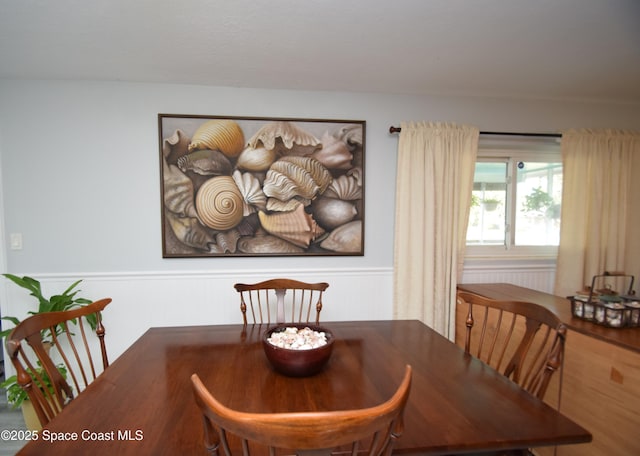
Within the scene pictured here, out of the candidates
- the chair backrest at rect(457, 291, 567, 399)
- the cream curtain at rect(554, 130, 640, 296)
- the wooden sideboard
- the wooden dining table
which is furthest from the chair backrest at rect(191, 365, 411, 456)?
the cream curtain at rect(554, 130, 640, 296)

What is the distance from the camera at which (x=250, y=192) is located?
7.38 feet

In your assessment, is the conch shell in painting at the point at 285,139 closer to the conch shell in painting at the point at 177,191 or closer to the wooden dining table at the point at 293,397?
the conch shell in painting at the point at 177,191

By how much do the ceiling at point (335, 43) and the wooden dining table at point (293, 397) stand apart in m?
1.60

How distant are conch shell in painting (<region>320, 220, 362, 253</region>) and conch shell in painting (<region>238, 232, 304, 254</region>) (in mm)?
259

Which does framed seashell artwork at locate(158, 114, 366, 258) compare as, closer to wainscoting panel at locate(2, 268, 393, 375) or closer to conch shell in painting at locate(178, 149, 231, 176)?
conch shell in painting at locate(178, 149, 231, 176)

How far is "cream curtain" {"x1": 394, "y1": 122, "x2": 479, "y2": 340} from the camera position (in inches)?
92.5

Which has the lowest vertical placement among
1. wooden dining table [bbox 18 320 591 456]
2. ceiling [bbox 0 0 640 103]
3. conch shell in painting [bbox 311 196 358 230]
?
wooden dining table [bbox 18 320 591 456]

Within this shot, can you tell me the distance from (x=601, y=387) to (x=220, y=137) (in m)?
2.69

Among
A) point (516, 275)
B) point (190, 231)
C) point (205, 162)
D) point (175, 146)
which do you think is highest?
point (175, 146)

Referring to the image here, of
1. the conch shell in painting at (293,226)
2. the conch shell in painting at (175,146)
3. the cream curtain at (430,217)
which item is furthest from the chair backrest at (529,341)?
the conch shell in painting at (175,146)

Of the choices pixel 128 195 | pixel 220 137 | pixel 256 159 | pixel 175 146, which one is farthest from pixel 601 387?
pixel 128 195

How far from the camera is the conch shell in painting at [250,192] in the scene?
2240 mm

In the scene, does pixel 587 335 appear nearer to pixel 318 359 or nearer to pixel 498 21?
pixel 318 359

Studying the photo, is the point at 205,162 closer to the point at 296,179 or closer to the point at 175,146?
the point at 175,146
